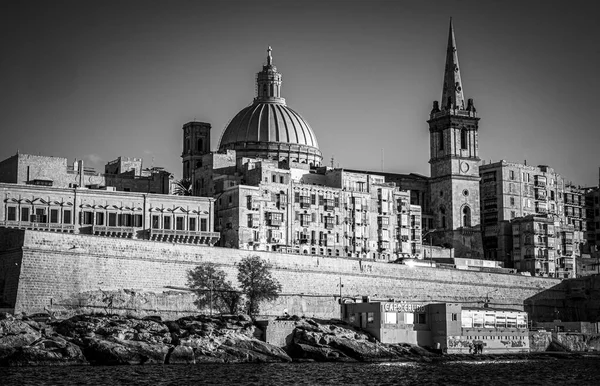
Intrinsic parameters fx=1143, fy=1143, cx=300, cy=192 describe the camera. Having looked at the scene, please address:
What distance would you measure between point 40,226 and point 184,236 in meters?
11.9

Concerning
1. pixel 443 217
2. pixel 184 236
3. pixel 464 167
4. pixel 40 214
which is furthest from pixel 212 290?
pixel 464 167

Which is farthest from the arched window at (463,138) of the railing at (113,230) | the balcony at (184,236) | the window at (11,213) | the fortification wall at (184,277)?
the window at (11,213)

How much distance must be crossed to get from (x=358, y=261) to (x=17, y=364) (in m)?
37.2

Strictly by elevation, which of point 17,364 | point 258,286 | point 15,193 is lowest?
point 17,364

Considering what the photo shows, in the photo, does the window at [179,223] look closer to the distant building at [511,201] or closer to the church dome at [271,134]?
the church dome at [271,134]

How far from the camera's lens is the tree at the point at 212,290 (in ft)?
261

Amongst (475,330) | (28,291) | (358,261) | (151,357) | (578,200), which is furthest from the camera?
(578,200)

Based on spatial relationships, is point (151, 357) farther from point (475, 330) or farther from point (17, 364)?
point (475, 330)

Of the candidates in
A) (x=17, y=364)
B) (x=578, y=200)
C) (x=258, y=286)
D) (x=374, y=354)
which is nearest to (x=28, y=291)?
(x=17, y=364)

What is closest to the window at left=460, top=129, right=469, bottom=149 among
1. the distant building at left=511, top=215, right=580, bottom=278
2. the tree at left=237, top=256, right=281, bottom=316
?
the distant building at left=511, top=215, right=580, bottom=278

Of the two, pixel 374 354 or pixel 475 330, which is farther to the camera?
pixel 475 330

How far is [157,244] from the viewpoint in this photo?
8131 cm

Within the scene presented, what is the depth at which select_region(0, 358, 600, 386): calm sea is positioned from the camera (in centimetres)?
5694

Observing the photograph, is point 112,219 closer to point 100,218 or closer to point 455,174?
point 100,218
